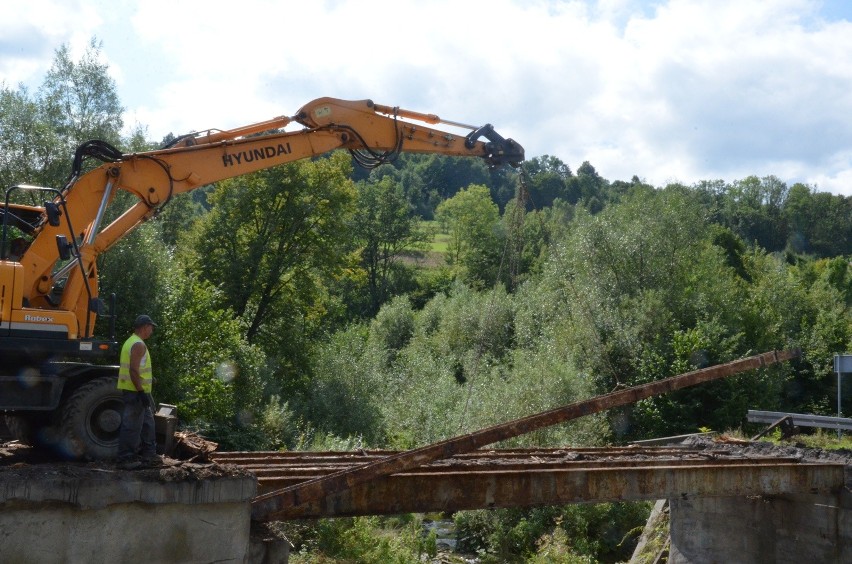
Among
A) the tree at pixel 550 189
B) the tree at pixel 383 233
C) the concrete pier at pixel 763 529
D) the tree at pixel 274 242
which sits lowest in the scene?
the concrete pier at pixel 763 529

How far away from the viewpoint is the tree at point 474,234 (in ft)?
198

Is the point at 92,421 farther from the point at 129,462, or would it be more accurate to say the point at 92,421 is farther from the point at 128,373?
the point at 129,462

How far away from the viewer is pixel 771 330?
33.7m

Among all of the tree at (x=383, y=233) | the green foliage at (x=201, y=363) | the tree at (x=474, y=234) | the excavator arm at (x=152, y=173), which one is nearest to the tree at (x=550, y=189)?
the tree at (x=474, y=234)

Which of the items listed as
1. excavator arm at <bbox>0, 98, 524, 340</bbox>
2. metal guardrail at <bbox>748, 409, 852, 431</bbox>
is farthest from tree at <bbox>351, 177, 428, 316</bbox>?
excavator arm at <bbox>0, 98, 524, 340</bbox>

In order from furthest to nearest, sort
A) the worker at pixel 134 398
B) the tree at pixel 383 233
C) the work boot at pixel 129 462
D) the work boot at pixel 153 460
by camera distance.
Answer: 1. the tree at pixel 383 233
2. the worker at pixel 134 398
3. the work boot at pixel 153 460
4. the work boot at pixel 129 462

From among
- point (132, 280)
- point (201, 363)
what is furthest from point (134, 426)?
point (201, 363)

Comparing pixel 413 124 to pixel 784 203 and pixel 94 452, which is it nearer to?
pixel 94 452

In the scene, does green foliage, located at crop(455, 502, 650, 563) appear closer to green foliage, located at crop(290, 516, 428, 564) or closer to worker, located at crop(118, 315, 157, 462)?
green foliage, located at crop(290, 516, 428, 564)

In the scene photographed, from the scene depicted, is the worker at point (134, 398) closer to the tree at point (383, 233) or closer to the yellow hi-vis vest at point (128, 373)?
the yellow hi-vis vest at point (128, 373)

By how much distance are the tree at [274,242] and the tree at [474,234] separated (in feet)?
77.5

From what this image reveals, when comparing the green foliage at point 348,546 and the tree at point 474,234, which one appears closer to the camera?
the green foliage at point 348,546

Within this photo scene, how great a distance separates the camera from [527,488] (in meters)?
10.7

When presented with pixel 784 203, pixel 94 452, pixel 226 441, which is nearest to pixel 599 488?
pixel 94 452
